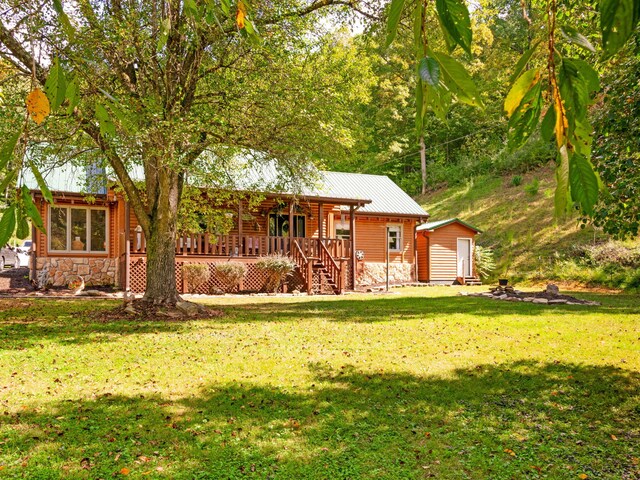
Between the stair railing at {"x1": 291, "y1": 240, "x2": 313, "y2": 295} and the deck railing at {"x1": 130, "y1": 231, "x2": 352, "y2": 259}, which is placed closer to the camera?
the deck railing at {"x1": 130, "y1": 231, "x2": 352, "y2": 259}

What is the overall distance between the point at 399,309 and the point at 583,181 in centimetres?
1145

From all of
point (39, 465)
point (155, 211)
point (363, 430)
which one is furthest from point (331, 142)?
point (39, 465)

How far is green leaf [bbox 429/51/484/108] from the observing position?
981mm

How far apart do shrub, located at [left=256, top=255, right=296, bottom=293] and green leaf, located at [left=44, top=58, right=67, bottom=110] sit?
1499 cm

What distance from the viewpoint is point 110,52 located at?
8.41 m

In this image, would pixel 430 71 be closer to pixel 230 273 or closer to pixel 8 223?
pixel 8 223

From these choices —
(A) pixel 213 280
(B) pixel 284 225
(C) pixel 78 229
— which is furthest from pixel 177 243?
(B) pixel 284 225

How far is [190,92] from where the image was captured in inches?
372

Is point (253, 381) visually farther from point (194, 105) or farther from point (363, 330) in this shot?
point (194, 105)

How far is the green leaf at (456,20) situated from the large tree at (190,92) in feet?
23.7

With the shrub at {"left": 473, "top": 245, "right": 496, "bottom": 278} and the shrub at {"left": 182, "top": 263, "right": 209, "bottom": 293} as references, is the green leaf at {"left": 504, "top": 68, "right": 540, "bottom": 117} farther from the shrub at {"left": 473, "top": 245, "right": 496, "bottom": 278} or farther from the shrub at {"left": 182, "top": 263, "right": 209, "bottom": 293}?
the shrub at {"left": 473, "top": 245, "right": 496, "bottom": 278}

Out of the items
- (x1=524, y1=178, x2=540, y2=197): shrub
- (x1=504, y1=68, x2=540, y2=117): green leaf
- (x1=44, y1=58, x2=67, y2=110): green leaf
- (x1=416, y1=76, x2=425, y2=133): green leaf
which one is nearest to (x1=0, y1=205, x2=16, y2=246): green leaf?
(x1=44, y1=58, x2=67, y2=110): green leaf

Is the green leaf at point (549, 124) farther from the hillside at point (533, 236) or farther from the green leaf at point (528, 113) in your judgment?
the hillside at point (533, 236)

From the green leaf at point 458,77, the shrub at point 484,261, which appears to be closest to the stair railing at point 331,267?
the shrub at point 484,261
